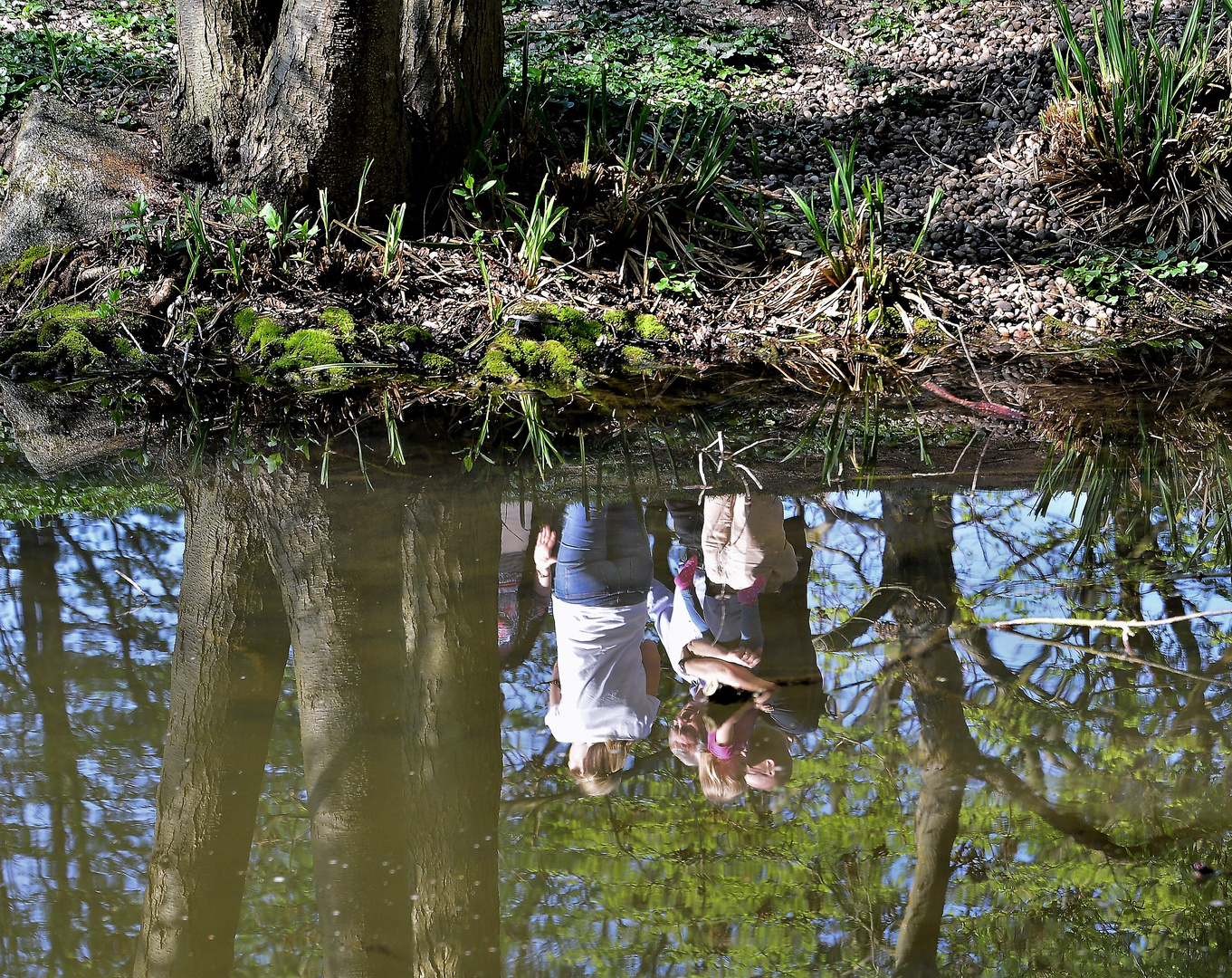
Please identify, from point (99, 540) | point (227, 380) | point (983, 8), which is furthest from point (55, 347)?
point (983, 8)

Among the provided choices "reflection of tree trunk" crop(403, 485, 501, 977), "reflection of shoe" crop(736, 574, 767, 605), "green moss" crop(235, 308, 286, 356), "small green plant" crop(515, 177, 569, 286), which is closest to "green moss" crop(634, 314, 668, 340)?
"small green plant" crop(515, 177, 569, 286)

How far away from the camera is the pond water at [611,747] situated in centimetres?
191

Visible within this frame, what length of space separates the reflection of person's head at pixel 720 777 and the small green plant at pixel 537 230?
155 inches

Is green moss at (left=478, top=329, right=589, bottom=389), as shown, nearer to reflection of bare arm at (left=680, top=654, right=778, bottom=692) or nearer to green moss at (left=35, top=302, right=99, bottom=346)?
green moss at (left=35, top=302, right=99, bottom=346)

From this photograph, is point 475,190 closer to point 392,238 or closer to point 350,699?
point 392,238

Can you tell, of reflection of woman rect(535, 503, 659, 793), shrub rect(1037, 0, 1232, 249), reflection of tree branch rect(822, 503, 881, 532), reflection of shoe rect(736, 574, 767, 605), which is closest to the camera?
reflection of woman rect(535, 503, 659, 793)

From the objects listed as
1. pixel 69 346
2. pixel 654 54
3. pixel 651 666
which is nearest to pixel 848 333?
pixel 651 666

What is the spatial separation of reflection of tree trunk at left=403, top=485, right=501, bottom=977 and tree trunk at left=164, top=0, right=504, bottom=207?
2939 mm

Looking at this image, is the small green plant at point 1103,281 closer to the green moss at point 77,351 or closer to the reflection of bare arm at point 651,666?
the reflection of bare arm at point 651,666

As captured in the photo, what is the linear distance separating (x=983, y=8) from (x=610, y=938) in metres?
8.77

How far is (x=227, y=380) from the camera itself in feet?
17.0

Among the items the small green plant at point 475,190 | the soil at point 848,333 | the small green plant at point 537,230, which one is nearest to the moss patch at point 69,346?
the soil at point 848,333

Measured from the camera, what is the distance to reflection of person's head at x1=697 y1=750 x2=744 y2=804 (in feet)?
7.26

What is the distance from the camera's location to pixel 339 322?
534cm
